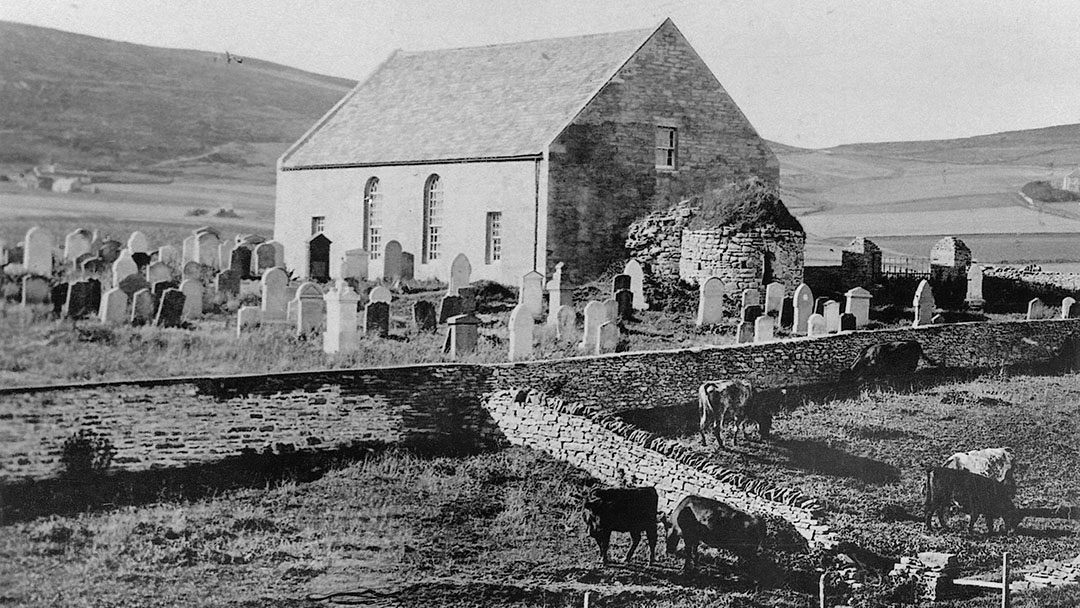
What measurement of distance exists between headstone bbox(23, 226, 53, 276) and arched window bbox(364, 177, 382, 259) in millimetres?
8299

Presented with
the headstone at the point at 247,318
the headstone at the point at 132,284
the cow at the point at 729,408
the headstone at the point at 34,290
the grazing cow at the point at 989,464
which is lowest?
the grazing cow at the point at 989,464

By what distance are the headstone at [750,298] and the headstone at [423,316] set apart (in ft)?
21.2

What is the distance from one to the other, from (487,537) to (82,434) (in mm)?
4387

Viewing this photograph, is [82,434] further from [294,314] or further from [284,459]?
[294,314]

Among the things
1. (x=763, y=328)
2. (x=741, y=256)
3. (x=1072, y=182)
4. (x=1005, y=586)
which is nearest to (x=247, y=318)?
(x=763, y=328)

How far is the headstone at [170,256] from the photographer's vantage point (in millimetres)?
22039

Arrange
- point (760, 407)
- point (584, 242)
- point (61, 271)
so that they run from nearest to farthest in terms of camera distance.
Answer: point (760, 407)
point (61, 271)
point (584, 242)

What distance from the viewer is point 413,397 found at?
44.5ft

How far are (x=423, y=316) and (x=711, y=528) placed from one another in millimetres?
7475

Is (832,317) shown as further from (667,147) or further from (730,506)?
(730,506)

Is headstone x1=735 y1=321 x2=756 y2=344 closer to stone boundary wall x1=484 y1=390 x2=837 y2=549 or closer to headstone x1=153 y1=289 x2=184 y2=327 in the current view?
stone boundary wall x1=484 y1=390 x2=837 y2=549

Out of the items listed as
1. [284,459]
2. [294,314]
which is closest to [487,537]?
[284,459]

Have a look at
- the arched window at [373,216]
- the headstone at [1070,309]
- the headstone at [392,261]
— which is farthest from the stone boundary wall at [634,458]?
the headstone at [1070,309]

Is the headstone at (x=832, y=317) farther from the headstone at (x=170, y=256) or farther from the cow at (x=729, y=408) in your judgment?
the headstone at (x=170, y=256)
